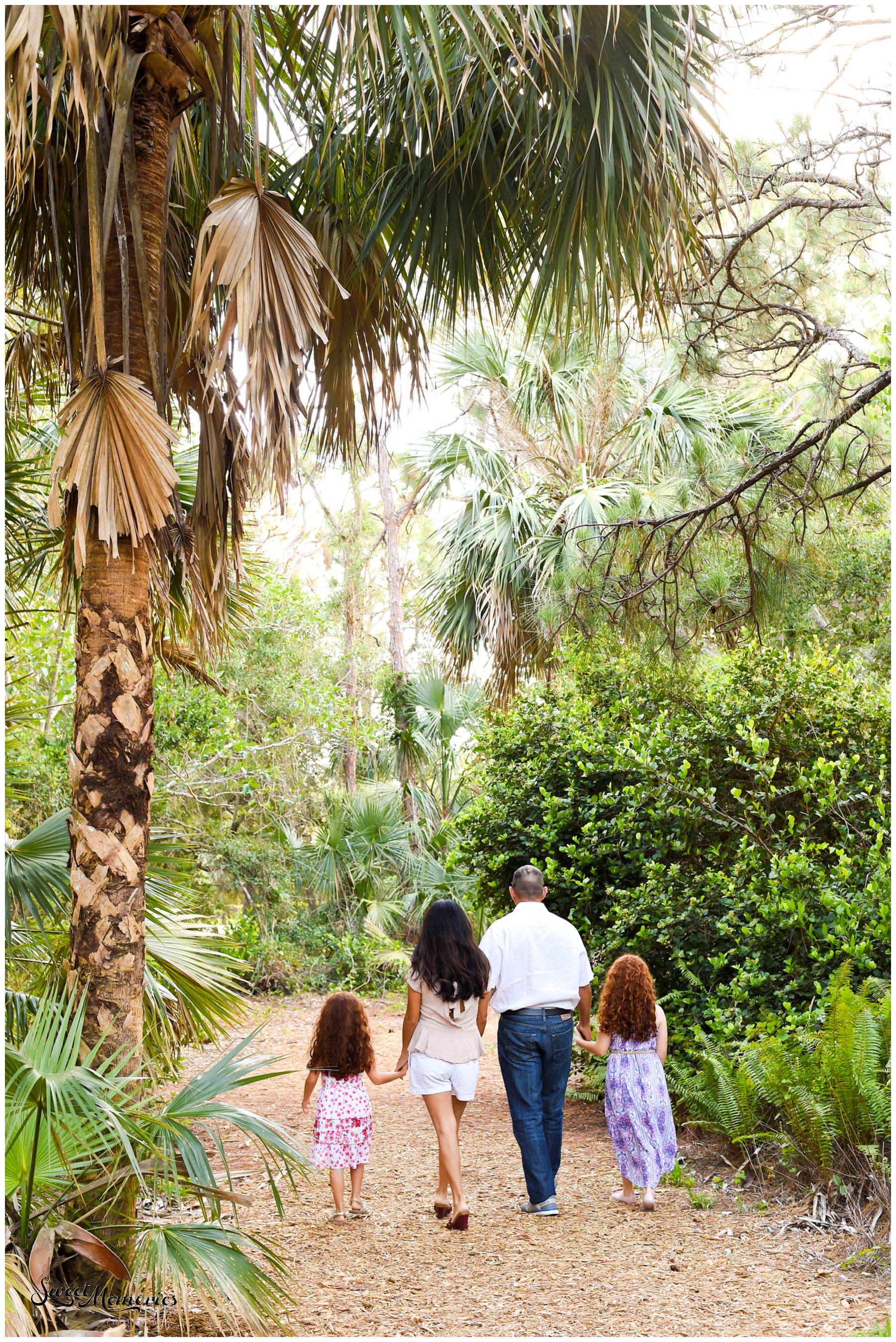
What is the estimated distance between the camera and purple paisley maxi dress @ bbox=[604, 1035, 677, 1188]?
5031 mm

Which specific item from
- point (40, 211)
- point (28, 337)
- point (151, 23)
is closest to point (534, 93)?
point (151, 23)

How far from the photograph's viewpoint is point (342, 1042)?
5.17 metres

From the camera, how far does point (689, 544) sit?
595 cm

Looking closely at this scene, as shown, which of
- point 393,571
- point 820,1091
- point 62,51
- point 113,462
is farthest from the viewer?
point 393,571

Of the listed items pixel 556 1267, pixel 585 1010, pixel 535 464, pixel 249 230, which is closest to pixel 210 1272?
pixel 556 1267

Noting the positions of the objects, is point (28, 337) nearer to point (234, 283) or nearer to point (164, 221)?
point (164, 221)

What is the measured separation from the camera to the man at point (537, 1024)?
507 cm

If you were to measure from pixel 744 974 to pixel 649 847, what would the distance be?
4.28ft

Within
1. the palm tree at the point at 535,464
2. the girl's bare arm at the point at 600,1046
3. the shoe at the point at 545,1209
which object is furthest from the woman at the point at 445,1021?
the palm tree at the point at 535,464

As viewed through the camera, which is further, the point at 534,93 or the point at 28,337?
the point at 28,337

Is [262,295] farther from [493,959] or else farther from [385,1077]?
[385,1077]

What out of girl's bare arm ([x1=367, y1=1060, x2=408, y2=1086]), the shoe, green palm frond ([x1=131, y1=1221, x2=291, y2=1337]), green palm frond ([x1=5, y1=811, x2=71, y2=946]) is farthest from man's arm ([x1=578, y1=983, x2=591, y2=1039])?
green palm frond ([x1=5, y1=811, x2=71, y2=946])

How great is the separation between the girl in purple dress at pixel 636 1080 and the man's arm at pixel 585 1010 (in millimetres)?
154

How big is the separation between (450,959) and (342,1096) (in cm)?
93
